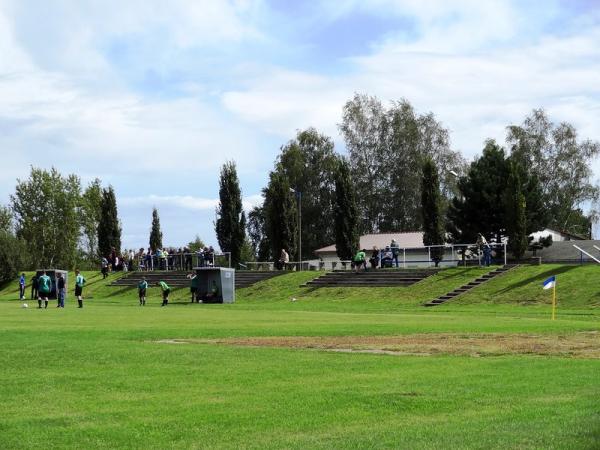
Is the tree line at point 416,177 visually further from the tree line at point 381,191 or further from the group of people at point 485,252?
the group of people at point 485,252

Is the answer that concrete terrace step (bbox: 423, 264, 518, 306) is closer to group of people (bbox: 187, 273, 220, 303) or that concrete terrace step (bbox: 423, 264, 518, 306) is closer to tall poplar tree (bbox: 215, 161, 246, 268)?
group of people (bbox: 187, 273, 220, 303)

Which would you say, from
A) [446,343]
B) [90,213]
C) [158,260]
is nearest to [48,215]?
[90,213]

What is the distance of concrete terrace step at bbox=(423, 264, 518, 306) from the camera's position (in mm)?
50219

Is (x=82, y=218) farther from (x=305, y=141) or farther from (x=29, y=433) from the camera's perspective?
(x=29, y=433)

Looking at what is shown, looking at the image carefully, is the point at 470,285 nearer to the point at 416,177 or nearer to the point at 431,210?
the point at 431,210

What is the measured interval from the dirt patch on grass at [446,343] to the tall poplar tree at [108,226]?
2602 inches

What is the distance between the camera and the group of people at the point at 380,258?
62.2 metres

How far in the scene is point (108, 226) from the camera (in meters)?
86.4

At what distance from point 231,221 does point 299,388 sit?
63.6 metres

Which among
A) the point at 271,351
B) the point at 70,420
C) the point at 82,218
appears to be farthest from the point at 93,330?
the point at 82,218

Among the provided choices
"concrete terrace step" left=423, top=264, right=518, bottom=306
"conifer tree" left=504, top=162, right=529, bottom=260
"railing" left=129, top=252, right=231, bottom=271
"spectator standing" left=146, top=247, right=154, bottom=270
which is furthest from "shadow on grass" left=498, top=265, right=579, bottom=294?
"spectator standing" left=146, top=247, right=154, bottom=270

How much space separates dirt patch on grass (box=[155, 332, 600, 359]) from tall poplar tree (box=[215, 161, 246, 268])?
53.1 meters

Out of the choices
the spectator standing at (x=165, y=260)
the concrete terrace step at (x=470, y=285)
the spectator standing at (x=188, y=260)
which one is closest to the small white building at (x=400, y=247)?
the concrete terrace step at (x=470, y=285)

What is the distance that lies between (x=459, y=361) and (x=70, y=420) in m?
8.18
